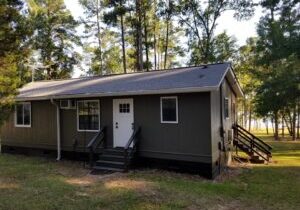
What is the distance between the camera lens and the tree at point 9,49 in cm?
1097

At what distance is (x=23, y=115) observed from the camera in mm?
16141

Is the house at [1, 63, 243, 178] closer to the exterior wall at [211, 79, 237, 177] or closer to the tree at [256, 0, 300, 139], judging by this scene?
the exterior wall at [211, 79, 237, 177]

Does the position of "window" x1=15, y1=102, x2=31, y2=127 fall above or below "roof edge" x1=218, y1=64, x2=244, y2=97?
below

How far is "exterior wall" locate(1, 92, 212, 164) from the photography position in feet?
36.3

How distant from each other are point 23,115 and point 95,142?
16.9ft

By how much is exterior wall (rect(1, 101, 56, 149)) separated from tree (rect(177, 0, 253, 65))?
17.1m

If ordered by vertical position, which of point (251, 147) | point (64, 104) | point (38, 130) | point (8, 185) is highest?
point (64, 104)

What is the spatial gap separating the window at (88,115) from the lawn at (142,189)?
1.83 m

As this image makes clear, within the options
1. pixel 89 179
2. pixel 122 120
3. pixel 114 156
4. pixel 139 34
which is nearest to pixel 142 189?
pixel 89 179

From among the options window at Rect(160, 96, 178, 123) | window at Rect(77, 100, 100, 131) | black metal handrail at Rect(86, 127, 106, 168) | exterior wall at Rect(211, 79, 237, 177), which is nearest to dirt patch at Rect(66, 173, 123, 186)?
black metal handrail at Rect(86, 127, 106, 168)

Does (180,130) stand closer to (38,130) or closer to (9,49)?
(9,49)

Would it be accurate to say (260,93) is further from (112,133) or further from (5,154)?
(5,154)

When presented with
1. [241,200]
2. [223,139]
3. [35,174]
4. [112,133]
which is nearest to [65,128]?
[112,133]

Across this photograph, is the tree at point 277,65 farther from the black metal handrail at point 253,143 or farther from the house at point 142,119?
the house at point 142,119
